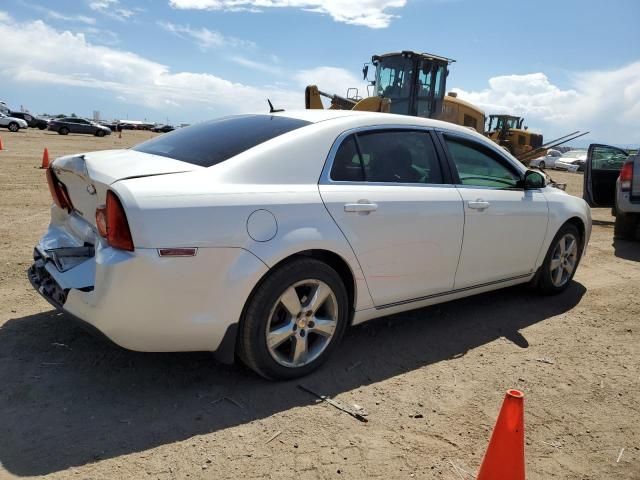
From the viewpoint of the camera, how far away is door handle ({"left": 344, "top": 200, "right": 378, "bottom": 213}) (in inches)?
125

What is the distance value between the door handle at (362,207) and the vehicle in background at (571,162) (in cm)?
3032

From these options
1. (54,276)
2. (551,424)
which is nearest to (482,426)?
(551,424)

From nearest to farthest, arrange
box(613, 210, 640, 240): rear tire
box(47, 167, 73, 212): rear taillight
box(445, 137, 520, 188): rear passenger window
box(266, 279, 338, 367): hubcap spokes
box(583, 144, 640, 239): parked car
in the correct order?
1. box(266, 279, 338, 367): hubcap spokes
2. box(47, 167, 73, 212): rear taillight
3. box(445, 137, 520, 188): rear passenger window
4. box(613, 210, 640, 240): rear tire
5. box(583, 144, 640, 239): parked car

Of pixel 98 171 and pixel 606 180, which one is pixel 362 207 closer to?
pixel 98 171

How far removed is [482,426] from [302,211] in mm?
1526

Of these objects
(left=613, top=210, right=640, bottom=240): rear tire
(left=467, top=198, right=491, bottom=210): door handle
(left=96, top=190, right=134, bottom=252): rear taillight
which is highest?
(left=467, top=198, right=491, bottom=210): door handle

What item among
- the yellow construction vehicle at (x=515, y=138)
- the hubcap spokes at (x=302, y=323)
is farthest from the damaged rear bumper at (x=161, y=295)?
the yellow construction vehicle at (x=515, y=138)

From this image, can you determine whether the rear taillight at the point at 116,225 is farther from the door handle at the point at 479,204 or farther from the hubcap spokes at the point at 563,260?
the hubcap spokes at the point at 563,260

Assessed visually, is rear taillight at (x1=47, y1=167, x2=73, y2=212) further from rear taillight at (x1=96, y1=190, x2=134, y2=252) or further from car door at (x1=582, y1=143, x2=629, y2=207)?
car door at (x1=582, y1=143, x2=629, y2=207)

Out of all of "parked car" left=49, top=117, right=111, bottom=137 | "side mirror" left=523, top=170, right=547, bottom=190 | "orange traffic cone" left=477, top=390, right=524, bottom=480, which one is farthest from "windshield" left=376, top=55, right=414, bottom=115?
"parked car" left=49, top=117, right=111, bottom=137

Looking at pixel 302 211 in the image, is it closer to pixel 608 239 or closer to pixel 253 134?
pixel 253 134

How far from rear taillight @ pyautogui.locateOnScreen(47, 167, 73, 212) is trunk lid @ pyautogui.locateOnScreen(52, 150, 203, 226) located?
5 centimetres

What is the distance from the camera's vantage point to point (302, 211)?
2.98 meters

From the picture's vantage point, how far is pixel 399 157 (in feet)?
12.1
